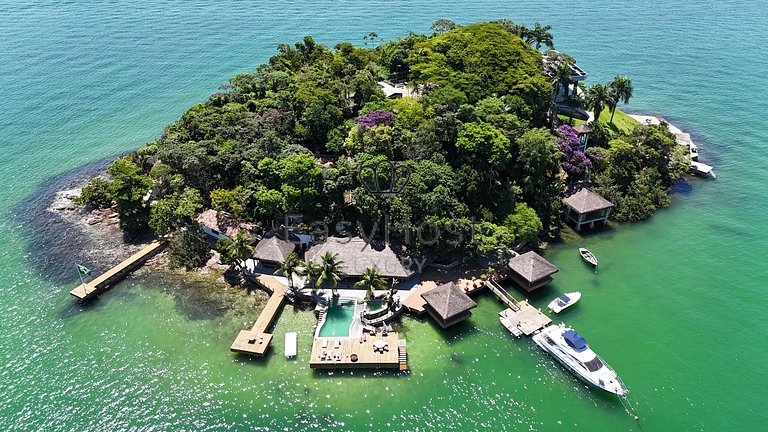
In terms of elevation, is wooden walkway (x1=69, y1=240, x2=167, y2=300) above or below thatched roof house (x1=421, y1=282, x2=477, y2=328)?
below

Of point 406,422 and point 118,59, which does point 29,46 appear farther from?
point 406,422

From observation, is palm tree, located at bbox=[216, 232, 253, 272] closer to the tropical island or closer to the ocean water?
the tropical island

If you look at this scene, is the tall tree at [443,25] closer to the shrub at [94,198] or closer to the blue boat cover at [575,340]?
the shrub at [94,198]

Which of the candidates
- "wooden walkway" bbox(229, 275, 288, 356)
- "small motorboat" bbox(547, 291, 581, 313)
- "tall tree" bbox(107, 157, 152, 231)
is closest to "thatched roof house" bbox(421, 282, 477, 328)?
"small motorboat" bbox(547, 291, 581, 313)

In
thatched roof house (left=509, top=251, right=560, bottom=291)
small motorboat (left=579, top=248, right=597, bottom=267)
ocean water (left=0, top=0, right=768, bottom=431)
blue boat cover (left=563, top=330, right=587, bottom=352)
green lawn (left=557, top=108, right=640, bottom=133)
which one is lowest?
ocean water (left=0, top=0, right=768, bottom=431)

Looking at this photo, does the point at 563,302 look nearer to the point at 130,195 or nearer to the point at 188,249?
the point at 188,249

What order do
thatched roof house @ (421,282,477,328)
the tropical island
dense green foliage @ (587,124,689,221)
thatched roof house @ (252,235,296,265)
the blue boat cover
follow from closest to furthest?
the blue boat cover < thatched roof house @ (421,282,477,328) < the tropical island < thatched roof house @ (252,235,296,265) < dense green foliage @ (587,124,689,221)

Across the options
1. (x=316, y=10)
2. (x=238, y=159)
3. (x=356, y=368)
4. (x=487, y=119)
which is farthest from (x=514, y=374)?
(x=316, y=10)
